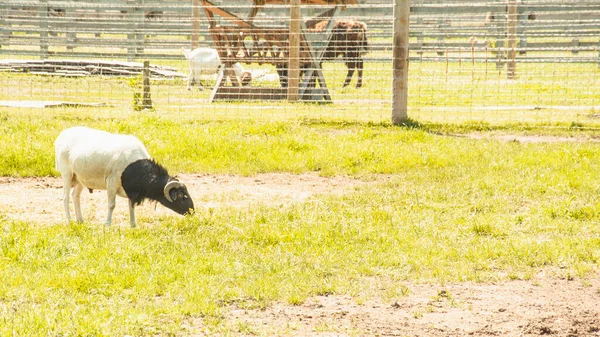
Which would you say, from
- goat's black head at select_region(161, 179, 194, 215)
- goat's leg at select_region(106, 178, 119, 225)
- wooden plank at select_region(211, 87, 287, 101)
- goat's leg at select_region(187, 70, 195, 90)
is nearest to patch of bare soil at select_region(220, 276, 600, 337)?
goat's black head at select_region(161, 179, 194, 215)

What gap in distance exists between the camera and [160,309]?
5520mm

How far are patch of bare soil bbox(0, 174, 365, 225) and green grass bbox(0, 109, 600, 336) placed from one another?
30cm

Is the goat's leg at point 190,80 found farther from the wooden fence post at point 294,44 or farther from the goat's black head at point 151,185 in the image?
the goat's black head at point 151,185

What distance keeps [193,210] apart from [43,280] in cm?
232

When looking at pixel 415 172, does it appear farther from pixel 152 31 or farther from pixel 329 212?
pixel 152 31

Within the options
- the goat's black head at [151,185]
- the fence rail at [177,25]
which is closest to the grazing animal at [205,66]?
the fence rail at [177,25]

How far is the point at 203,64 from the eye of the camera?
19.6 meters

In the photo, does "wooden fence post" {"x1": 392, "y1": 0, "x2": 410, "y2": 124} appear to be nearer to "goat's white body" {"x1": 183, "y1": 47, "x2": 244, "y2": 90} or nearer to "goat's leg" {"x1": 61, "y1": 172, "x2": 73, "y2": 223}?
"goat's white body" {"x1": 183, "y1": 47, "x2": 244, "y2": 90}

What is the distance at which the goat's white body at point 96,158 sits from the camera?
795 cm

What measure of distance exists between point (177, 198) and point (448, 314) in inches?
127

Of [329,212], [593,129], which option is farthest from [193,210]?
[593,129]

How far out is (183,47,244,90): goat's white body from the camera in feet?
63.7

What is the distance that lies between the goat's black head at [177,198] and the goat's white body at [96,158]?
13.1 inches

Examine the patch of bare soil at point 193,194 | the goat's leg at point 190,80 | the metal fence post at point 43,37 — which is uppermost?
the metal fence post at point 43,37
